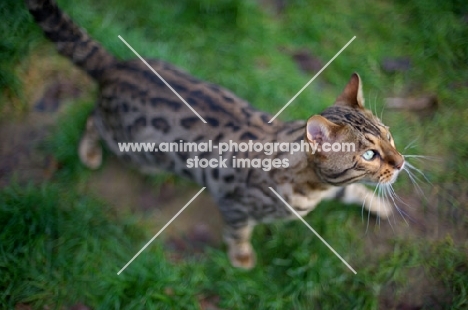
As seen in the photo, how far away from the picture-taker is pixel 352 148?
2.48m

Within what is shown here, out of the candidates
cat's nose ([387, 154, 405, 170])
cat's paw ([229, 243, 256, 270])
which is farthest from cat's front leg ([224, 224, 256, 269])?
cat's nose ([387, 154, 405, 170])

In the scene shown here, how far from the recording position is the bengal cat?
100 inches

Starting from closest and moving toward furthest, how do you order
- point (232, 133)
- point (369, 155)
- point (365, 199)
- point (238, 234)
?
point (369, 155) → point (232, 133) → point (238, 234) → point (365, 199)

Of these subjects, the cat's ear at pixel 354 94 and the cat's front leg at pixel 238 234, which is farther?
the cat's front leg at pixel 238 234

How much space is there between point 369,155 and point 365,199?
87 cm

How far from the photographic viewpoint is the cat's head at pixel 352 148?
2434 millimetres

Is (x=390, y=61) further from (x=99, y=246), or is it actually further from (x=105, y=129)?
(x=99, y=246)

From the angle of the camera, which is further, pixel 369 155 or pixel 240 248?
pixel 240 248

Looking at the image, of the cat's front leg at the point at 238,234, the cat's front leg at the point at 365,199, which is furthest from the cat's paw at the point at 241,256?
the cat's front leg at the point at 365,199

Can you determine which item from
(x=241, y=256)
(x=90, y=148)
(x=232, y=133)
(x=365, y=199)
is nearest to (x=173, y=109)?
(x=232, y=133)

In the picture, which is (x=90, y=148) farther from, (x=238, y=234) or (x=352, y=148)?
(x=352, y=148)

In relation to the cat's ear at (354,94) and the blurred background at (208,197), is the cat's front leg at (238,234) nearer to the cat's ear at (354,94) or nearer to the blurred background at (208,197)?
the blurred background at (208,197)

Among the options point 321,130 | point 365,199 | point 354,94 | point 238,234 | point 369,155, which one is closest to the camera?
point 321,130

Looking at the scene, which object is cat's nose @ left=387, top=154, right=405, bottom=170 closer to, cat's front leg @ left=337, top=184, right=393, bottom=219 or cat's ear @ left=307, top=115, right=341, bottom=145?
cat's ear @ left=307, top=115, right=341, bottom=145
